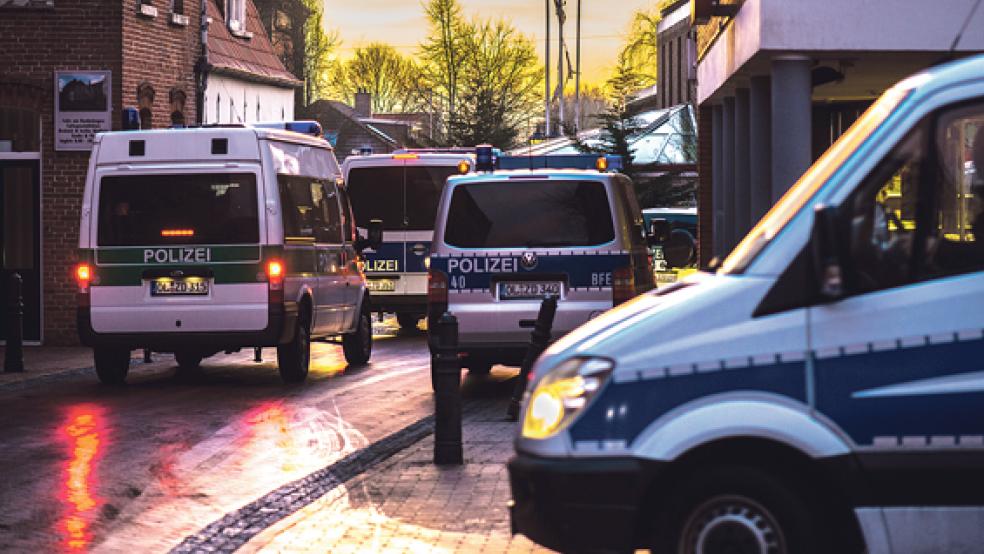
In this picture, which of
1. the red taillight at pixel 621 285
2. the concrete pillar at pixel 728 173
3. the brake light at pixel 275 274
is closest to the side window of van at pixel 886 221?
the red taillight at pixel 621 285

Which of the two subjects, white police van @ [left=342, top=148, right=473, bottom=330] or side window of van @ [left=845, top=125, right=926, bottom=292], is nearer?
side window of van @ [left=845, top=125, right=926, bottom=292]

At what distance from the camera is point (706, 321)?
6.12 m

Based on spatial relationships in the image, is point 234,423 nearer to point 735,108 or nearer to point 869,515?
point 869,515

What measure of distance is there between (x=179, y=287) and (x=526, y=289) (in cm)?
375

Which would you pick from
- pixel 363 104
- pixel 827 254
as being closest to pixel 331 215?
pixel 827 254

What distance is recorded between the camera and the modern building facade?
1844 cm

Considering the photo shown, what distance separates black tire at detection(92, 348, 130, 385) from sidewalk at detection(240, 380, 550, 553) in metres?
6.60

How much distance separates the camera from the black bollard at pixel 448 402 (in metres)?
10.9

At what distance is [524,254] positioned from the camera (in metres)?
14.8

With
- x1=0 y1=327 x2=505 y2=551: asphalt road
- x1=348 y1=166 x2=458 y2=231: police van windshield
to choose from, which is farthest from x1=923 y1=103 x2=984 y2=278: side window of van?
x1=348 y1=166 x2=458 y2=231: police van windshield

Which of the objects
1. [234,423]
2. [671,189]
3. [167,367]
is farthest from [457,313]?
[671,189]

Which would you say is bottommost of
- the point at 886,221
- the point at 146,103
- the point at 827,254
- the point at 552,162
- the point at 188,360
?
the point at 188,360

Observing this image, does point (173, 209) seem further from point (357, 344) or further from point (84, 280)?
point (357, 344)

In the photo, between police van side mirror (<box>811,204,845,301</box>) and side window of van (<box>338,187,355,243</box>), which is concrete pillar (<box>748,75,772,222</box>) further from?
police van side mirror (<box>811,204,845,301</box>)
